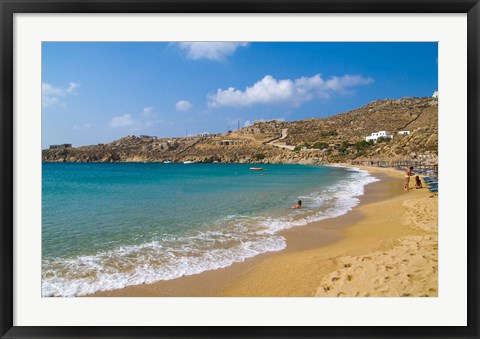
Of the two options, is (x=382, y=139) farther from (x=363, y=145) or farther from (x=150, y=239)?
(x=150, y=239)

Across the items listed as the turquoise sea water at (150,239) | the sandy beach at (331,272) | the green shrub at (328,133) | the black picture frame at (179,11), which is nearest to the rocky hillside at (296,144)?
the green shrub at (328,133)

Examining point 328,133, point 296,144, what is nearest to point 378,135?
point 328,133

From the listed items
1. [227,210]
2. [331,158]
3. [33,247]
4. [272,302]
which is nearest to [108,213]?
[227,210]

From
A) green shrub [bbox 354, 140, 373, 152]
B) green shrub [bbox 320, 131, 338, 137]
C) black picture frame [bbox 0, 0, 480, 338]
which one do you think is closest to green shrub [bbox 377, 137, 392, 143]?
green shrub [bbox 354, 140, 373, 152]

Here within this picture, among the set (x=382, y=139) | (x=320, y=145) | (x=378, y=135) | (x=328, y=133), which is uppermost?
(x=328, y=133)

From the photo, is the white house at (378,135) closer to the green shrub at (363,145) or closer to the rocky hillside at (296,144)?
the rocky hillside at (296,144)

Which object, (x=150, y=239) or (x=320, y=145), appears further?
(x=320, y=145)

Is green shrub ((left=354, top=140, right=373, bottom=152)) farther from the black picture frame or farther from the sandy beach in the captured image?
the black picture frame
